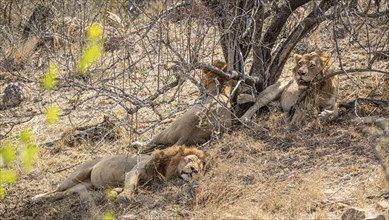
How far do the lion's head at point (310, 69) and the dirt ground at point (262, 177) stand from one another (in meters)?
0.53

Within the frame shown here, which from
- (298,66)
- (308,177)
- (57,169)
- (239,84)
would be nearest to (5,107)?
(57,169)

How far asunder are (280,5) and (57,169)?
3.81 m

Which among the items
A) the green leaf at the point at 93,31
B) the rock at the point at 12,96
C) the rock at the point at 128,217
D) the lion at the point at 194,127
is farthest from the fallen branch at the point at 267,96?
the rock at the point at 12,96

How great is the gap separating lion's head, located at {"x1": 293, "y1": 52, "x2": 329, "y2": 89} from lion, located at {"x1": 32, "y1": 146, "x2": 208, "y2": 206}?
5.44 ft

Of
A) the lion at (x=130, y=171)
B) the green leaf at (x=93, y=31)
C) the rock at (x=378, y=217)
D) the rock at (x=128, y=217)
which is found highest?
the green leaf at (x=93, y=31)

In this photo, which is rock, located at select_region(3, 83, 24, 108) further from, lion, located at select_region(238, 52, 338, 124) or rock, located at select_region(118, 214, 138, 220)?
rock, located at select_region(118, 214, 138, 220)

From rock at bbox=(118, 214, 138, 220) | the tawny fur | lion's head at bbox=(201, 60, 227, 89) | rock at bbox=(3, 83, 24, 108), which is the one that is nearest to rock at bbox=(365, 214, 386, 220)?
rock at bbox=(118, 214, 138, 220)

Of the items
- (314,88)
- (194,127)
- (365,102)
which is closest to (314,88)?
(314,88)

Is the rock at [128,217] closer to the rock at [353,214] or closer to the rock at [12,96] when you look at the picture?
the rock at [353,214]

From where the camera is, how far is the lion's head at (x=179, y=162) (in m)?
7.55

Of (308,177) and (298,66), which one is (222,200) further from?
(298,66)

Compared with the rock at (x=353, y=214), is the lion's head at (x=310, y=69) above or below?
above

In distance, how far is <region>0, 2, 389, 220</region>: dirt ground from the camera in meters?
6.38

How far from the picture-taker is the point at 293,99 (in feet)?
29.1
